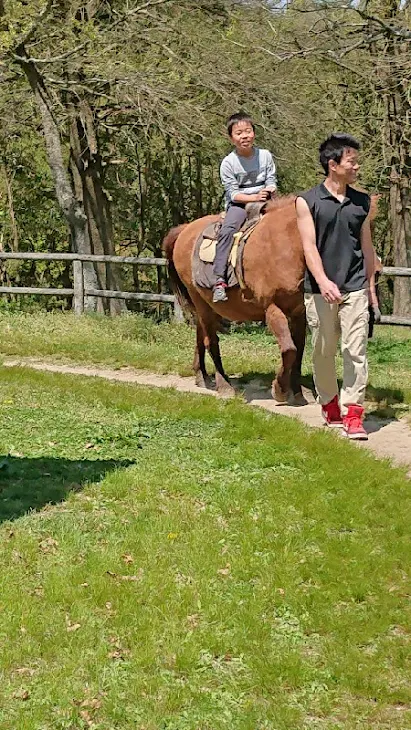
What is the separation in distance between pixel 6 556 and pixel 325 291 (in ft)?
10.9

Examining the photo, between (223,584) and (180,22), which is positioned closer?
(223,584)

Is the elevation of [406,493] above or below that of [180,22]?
below

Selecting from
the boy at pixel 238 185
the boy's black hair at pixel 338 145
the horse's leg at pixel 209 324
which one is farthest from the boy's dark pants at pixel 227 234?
the boy's black hair at pixel 338 145

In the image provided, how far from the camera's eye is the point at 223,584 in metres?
4.86

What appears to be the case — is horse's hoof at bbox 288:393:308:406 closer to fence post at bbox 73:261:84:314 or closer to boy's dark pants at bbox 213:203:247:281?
boy's dark pants at bbox 213:203:247:281

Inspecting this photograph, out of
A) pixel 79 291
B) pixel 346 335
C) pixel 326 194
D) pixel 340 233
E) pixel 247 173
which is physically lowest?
pixel 79 291

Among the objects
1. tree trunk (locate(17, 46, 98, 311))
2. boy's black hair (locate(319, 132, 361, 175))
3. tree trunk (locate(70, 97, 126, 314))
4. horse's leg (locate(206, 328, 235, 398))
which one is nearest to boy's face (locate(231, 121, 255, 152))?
boy's black hair (locate(319, 132, 361, 175))

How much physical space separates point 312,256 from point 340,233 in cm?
29

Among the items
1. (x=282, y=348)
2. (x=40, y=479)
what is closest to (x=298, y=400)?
(x=282, y=348)

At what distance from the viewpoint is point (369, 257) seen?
25.4 ft

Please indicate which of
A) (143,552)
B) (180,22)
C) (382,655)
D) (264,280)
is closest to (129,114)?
(180,22)

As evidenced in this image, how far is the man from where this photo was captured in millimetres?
7477

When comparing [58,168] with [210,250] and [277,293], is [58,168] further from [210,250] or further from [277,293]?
[277,293]

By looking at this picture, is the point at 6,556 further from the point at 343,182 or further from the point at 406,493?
the point at 343,182
